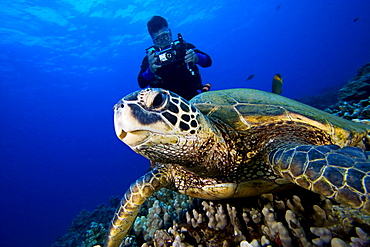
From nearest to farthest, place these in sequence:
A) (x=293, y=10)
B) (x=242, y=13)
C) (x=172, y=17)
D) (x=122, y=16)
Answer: (x=122, y=16) → (x=172, y=17) → (x=242, y=13) → (x=293, y=10)

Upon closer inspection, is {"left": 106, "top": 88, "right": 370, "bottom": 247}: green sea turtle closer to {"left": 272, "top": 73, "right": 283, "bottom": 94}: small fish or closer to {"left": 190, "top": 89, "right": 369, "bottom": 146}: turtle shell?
{"left": 190, "top": 89, "right": 369, "bottom": 146}: turtle shell

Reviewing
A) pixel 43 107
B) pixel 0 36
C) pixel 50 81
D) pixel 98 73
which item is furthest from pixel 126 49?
pixel 43 107

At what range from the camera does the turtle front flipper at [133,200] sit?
183 centimetres

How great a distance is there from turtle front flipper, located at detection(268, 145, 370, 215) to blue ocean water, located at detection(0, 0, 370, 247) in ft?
61.9

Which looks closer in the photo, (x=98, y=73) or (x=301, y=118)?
(x=301, y=118)

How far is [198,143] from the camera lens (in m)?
1.38

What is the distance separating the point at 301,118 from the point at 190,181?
125 centimetres

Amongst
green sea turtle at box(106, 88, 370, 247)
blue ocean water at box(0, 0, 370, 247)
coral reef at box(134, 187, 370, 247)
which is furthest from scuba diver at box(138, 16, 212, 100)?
blue ocean water at box(0, 0, 370, 247)

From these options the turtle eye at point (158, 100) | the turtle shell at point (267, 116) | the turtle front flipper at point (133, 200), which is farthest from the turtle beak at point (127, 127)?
the turtle shell at point (267, 116)

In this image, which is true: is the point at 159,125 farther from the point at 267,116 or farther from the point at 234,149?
the point at 267,116

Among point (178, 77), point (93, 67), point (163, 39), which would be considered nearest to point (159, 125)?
point (178, 77)

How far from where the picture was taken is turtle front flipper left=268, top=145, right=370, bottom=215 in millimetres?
903

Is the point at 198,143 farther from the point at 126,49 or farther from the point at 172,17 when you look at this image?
the point at 126,49

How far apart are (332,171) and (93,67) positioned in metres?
45.8
